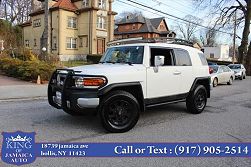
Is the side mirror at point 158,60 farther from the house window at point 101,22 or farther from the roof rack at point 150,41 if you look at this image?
the house window at point 101,22

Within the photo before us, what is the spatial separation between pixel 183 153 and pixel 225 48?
3444 inches

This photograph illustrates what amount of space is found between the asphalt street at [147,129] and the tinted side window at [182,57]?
59.7 inches

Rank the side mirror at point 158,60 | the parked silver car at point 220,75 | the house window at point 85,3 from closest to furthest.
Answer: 1. the side mirror at point 158,60
2. the parked silver car at point 220,75
3. the house window at point 85,3

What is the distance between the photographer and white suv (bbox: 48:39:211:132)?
557 centimetres

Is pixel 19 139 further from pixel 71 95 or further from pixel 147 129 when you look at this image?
pixel 147 129

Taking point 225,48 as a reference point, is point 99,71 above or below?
below

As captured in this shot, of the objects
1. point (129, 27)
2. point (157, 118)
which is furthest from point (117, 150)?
point (129, 27)

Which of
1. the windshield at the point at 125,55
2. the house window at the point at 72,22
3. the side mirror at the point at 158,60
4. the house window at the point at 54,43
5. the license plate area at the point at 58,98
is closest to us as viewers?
the license plate area at the point at 58,98

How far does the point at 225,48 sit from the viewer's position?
85.5 m

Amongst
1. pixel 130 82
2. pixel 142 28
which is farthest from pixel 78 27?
pixel 130 82

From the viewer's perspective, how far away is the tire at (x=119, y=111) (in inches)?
222

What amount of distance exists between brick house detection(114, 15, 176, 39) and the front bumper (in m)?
47.1

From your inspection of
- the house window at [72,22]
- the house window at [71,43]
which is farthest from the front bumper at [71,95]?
the house window at [72,22]

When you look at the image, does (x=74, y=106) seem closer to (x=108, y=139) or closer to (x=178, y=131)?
(x=108, y=139)
